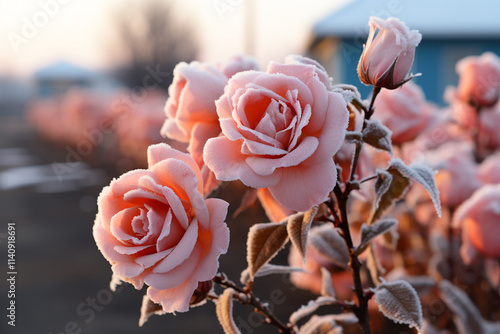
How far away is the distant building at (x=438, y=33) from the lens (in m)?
8.80

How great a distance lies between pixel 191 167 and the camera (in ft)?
1.82

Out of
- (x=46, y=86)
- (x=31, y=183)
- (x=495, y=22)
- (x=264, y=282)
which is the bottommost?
(x=46, y=86)

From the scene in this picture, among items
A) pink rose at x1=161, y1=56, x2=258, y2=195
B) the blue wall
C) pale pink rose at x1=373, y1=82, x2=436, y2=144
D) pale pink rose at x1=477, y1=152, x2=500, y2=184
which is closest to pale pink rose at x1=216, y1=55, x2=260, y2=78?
pink rose at x1=161, y1=56, x2=258, y2=195

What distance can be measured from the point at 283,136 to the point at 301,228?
12 centimetres

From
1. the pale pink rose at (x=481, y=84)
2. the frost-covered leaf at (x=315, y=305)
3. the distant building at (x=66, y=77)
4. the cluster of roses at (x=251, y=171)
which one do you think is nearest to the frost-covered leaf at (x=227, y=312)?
the cluster of roses at (x=251, y=171)

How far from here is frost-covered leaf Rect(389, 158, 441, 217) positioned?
58 centimetres

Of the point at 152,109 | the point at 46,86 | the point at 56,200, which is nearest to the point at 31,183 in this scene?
the point at 56,200

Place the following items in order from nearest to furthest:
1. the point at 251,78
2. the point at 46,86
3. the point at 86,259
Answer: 1. the point at 251,78
2. the point at 86,259
3. the point at 46,86

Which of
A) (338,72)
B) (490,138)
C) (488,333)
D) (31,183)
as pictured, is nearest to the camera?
(488,333)

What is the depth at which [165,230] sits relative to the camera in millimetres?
529

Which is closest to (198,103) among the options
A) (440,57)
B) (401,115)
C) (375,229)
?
(375,229)

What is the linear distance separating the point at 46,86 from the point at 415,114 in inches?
1601

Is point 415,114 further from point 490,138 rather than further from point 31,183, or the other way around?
point 31,183

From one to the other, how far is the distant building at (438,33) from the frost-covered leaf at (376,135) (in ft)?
27.4
